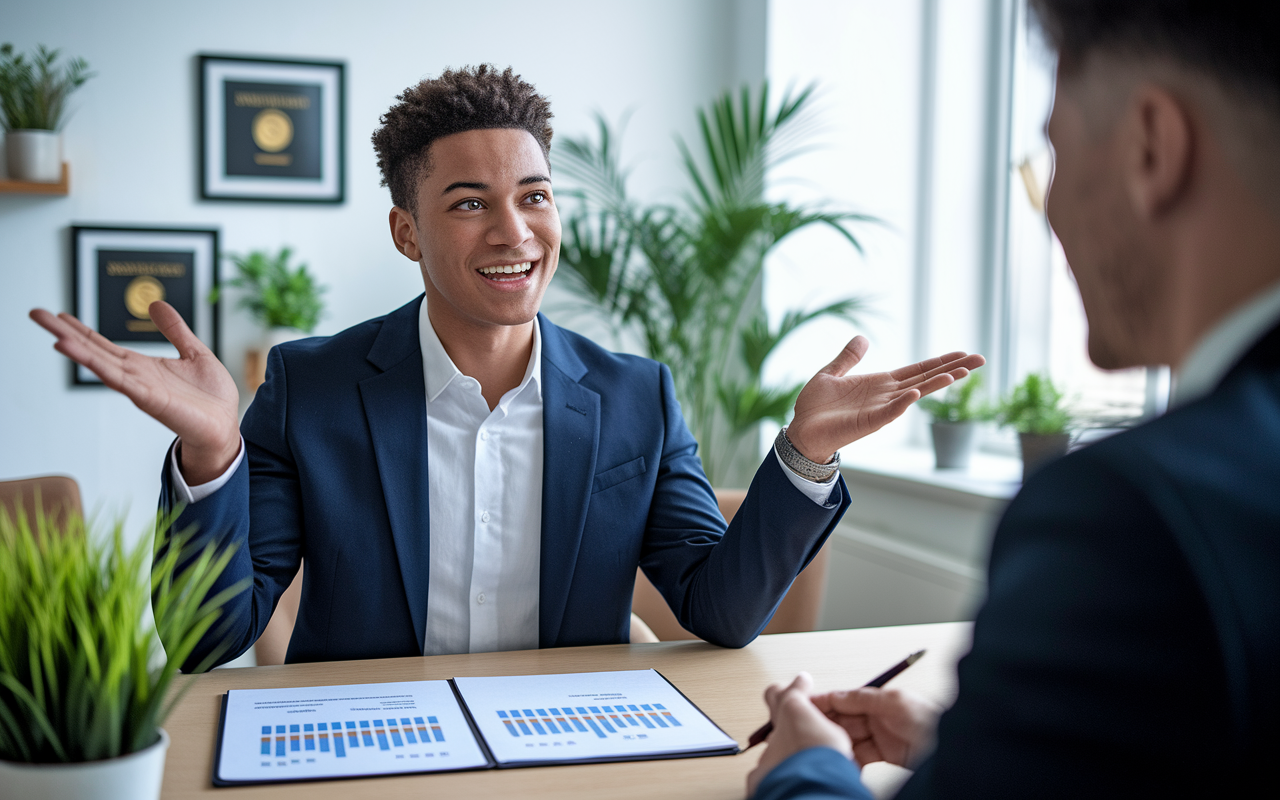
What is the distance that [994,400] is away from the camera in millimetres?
3111

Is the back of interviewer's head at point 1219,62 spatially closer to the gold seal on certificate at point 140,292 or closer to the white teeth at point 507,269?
the white teeth at point 507,269

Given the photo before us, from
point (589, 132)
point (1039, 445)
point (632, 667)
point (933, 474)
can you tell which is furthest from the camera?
point (589, 132)

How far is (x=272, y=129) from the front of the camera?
11.1ft

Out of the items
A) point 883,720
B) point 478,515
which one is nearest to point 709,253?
point 478,515

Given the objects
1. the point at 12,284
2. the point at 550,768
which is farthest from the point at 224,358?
the point at 550,768

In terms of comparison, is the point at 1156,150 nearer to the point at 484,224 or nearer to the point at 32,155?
the point at 484,224

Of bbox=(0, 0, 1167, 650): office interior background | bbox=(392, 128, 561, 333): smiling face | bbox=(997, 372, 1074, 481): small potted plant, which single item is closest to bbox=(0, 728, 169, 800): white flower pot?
bbox=(392, 128, 561, 333): smiling face

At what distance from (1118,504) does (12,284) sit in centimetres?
354

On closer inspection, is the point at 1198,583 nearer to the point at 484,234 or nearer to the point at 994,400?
the point at 484,234

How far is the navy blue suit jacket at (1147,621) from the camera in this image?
0.43m

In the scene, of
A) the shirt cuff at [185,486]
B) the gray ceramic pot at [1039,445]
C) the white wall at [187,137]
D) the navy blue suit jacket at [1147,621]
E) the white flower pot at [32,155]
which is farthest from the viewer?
the white wall at [187,137]

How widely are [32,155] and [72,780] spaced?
2.98m

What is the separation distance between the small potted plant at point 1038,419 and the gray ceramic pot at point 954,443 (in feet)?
0.76

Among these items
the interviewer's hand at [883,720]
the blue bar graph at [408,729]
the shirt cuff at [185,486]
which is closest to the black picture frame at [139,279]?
the shirt cuff at [185,486]
